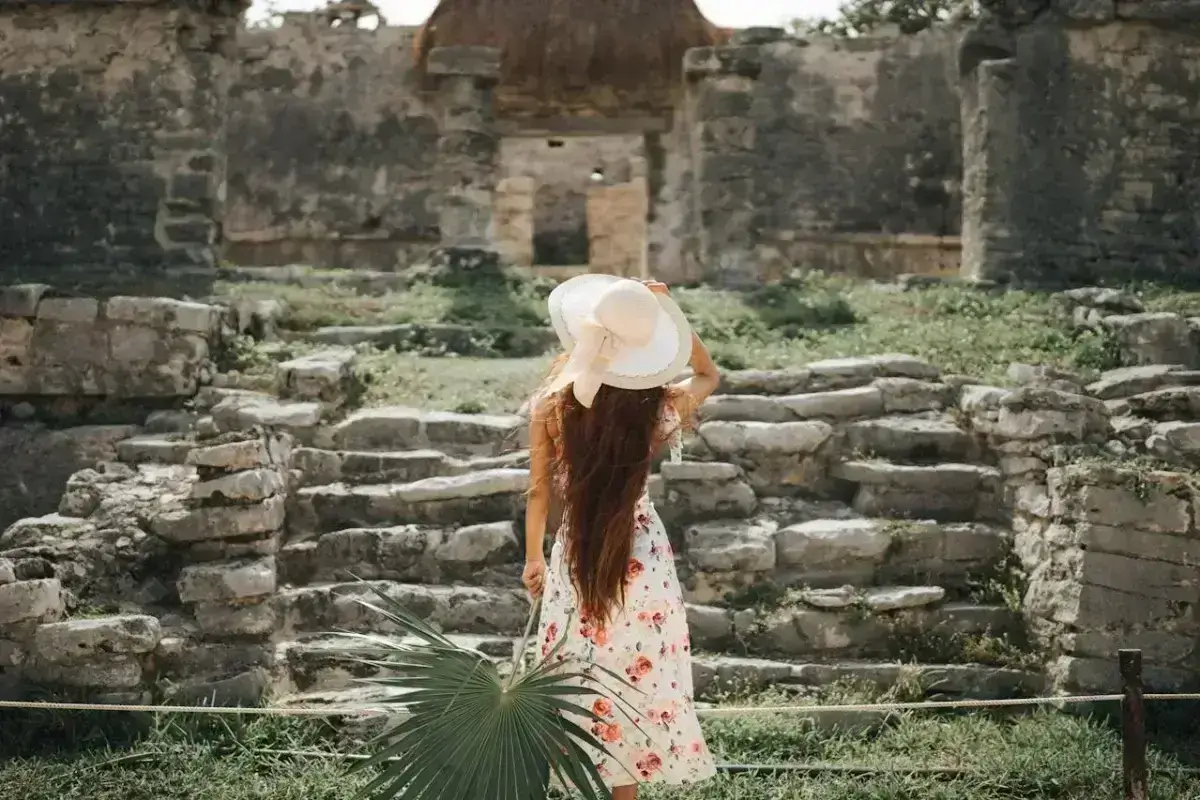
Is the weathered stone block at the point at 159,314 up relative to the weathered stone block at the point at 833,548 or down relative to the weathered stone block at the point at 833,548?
up

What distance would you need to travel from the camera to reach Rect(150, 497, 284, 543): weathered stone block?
580 cm

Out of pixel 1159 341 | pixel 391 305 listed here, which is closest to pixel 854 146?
pixel 391 305

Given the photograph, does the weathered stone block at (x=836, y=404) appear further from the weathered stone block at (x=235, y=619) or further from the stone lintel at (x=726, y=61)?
the stone lintel at (x=726, y=61)

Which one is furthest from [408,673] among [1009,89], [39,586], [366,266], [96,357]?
[366,266]

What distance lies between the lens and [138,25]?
479 inches

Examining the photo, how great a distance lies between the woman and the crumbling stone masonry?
360 inches

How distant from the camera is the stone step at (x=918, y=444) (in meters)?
6.89

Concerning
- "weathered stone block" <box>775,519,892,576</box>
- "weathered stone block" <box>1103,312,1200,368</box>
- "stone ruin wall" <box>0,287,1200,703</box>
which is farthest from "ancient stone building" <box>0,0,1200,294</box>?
"weathered stone block" <box>775,519,892,576</box>

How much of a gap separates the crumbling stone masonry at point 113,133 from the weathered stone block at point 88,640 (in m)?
7.37

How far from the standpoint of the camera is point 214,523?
228 inches

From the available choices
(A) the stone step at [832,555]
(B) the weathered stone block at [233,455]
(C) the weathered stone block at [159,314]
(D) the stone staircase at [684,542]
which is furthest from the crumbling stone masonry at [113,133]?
(A) the stone step at [832,555]

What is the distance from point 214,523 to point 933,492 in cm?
352

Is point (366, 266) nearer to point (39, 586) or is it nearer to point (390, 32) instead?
point (390, 32)

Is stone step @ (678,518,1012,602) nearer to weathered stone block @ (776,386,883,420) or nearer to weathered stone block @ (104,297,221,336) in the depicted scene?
weathered stone block @ (776,386,883,420)
